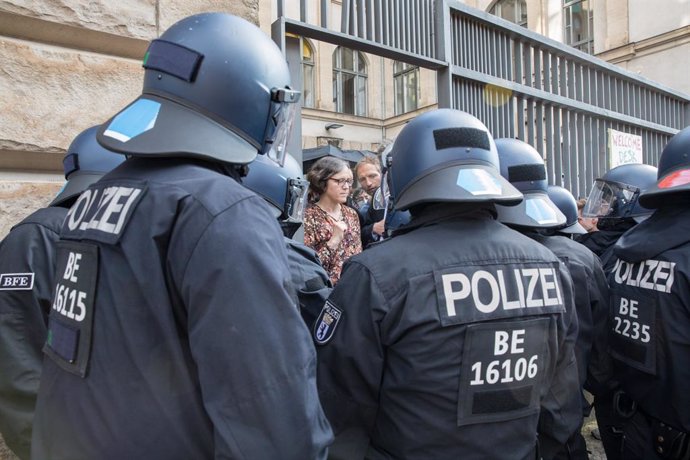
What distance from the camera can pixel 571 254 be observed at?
2725 millimetres

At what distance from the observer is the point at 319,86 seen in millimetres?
19422

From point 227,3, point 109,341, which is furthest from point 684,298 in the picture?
→ point 227,3

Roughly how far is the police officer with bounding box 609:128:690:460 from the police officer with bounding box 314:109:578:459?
0.70 m

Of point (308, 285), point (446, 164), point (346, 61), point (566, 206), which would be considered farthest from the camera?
Result: point (346, 61)

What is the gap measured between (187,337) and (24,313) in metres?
1.14

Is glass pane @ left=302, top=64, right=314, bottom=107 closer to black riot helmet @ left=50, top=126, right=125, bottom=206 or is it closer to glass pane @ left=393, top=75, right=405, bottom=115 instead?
glass pane @ left=393, top=75, right=405, bottom=115

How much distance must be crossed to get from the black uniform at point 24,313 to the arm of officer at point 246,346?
1.16m

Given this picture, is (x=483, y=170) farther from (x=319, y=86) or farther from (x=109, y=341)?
(x=319, y=86)

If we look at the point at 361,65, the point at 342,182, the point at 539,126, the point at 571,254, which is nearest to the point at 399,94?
the point at 361,65

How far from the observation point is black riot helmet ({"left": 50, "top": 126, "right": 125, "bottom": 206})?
2.19m

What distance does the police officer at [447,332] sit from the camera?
163 cm

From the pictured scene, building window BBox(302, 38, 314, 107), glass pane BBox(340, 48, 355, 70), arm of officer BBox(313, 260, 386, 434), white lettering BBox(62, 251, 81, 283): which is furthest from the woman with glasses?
glass pane BBox(340, 48, 355, 70)

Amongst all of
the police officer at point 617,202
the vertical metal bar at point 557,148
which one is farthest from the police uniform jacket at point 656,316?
the vertical metal bar at point 557,148

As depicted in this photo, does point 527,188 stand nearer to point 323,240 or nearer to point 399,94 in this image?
point 323,240
